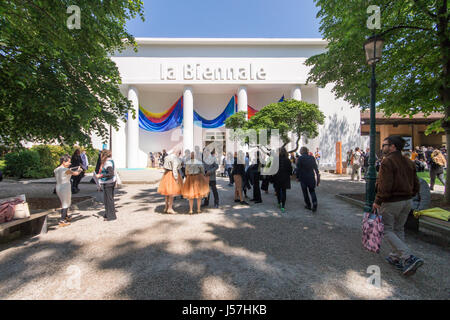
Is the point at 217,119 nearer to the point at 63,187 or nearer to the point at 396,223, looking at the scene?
the point at 63,187

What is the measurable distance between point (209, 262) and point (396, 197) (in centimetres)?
286

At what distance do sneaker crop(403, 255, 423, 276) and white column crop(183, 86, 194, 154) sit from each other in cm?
1887

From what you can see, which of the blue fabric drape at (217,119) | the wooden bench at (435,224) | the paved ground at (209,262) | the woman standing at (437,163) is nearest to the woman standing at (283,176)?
the paved ground at (209,262)

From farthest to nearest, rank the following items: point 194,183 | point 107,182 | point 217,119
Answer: point 217,119 → point 194,183 → point 107,182

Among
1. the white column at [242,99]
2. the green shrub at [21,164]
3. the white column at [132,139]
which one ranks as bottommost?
the green shrub at [21,164]

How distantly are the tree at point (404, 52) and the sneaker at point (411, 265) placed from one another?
504 cm

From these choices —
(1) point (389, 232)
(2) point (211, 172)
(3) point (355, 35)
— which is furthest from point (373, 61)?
(2) point (211, 172)

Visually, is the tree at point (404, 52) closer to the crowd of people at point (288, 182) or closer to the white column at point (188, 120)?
the crowd of people at point (288, 182)

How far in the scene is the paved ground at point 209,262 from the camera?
2443mm

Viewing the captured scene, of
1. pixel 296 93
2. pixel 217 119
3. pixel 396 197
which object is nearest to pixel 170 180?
pixel 396 197

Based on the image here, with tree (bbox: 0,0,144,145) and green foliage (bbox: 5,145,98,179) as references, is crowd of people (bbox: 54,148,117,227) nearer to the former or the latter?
tree (bbox: 0,0,144,145)

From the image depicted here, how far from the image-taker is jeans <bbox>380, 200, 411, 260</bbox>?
9.37 feet

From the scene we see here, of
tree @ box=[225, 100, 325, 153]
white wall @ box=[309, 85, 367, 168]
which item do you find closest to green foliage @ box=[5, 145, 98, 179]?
tree @ box=[225, 100, 325, 153]

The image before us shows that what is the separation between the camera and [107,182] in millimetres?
5121
